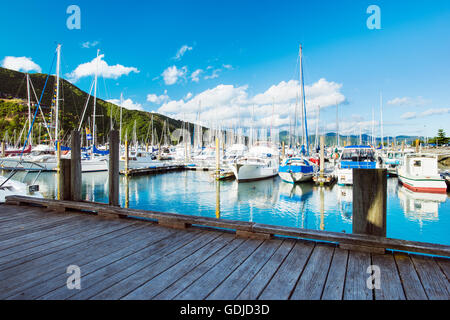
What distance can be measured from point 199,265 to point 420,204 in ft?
65.1

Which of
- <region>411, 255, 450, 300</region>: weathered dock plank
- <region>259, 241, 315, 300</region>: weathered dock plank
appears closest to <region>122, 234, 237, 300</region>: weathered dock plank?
<region>259, 241, 315, 300</region>: weathered dock plank

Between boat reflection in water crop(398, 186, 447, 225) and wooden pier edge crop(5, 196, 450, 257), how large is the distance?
43.9 feet

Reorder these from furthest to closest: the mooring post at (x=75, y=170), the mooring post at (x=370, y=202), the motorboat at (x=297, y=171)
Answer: the motorboat at (x=297, y=171) → the mooring post at (x=75, y=170) → the mooring post at (x=370, y=202)

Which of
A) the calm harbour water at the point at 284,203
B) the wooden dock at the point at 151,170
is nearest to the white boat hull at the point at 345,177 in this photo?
the calm harbour water at the point at 284,203

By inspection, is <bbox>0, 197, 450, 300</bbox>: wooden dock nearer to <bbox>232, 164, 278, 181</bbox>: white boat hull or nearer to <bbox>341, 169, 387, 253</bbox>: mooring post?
<bbox>341, 169, 387, 253</bbox>: mooring post

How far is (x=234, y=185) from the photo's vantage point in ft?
81.6

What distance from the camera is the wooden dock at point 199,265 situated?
226cm

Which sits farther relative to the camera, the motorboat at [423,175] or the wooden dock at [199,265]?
the motorboat at [423,175]

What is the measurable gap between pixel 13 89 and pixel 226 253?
10014cm

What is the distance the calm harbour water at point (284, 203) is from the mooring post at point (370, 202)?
8.24 m

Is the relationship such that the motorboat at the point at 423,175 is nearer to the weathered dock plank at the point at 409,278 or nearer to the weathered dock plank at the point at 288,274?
the weathered dock plank at the point at 409,278

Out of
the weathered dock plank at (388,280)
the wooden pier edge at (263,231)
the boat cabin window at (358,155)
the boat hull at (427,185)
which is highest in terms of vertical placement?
the boat cabin window at (358,155)

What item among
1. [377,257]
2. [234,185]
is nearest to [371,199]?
[377,257]

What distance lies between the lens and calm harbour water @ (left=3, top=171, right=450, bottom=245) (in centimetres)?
1293
